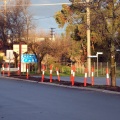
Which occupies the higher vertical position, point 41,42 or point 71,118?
point 41,42

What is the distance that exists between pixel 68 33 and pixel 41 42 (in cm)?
409

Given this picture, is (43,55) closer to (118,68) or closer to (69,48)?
(69,48)

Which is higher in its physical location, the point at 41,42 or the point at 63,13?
the point at 63,13

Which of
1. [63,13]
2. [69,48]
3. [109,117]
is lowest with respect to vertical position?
[109,117]

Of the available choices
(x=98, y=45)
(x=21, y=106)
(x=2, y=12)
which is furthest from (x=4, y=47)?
(x=21, y=106)

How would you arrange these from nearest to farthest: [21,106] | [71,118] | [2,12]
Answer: [71,118], [21,106], [2,12]

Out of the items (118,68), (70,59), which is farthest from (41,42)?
(118,68)

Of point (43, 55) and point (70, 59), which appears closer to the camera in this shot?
point (43, 55)

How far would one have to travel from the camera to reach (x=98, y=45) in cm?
5409

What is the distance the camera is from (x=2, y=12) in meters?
55.8

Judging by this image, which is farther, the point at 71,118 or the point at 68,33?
the point at 68,33

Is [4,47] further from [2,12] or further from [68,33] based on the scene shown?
Answer: [68,33]

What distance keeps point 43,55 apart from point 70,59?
6.23 meters

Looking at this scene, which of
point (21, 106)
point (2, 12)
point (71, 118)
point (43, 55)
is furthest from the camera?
point (2, 12)
